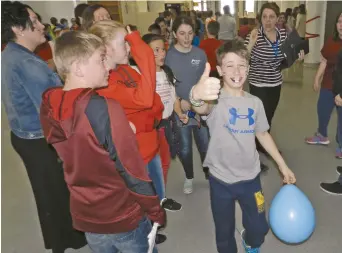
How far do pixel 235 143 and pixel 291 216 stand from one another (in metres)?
0.49

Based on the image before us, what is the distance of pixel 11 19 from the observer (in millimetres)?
1781

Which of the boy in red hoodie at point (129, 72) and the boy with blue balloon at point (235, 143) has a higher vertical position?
the boy in red hoodie at point (129, 72)

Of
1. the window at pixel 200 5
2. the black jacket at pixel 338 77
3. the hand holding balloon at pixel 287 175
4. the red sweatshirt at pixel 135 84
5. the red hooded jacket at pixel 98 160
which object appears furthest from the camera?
the window at pixel 200 5

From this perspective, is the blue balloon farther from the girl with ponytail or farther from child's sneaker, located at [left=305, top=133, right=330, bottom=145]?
child's sneaker, located at [left=305, top=133, right=330, bottom=145]

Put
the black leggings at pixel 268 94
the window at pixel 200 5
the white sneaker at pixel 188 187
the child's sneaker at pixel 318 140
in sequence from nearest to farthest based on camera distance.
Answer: the white sneaker at pixel 188 187 < the black leggings at pixel 268 94 < the child's sneaker at pixel 318 140 < the window at pixel 200 5

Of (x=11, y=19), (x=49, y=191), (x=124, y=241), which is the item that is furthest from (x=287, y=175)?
(x=11, y=19)

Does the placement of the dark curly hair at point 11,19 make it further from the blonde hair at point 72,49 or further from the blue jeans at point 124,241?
the blue jeans at point 124,241

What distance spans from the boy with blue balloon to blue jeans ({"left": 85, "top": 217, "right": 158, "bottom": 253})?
52cm

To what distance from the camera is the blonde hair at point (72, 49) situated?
120 centimetres

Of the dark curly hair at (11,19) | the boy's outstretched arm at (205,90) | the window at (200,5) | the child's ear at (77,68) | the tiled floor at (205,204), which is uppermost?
the window at (200,5)

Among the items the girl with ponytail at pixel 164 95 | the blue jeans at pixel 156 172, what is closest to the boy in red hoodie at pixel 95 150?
the blue jeans at pixel 156 172

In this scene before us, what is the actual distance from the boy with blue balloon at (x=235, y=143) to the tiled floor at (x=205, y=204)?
0.66m

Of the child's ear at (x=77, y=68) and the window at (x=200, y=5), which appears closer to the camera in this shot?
the child's ear at (x=77, y=68)

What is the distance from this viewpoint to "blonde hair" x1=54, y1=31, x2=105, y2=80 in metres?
1.20
